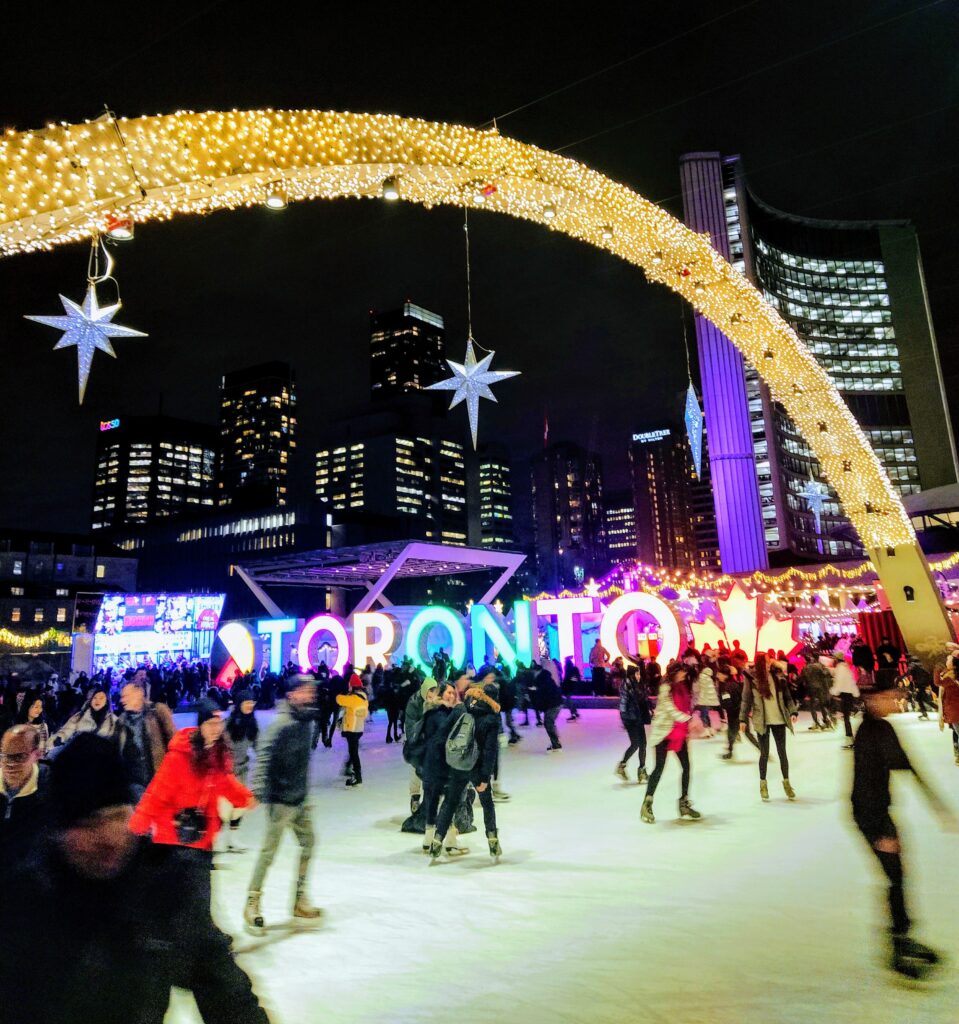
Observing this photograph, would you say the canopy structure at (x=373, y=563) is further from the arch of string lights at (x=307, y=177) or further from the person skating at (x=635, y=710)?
the arch of string lights at (x=307, y=177)

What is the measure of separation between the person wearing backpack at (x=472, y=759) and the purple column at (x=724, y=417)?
43.2 meters

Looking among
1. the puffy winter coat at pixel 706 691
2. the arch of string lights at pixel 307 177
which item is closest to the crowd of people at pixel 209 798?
the puffy winter coat at pixel 706 691

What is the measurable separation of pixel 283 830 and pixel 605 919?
7.71ft

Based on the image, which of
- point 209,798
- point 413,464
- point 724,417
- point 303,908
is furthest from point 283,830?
point 413,464

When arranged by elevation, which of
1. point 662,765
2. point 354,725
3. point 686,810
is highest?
point 354,725

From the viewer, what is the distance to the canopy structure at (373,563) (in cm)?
2948

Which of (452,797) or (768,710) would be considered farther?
(768,710)

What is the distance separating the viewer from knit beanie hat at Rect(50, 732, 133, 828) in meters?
2.26

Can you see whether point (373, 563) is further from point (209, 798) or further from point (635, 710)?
point (209, 798)

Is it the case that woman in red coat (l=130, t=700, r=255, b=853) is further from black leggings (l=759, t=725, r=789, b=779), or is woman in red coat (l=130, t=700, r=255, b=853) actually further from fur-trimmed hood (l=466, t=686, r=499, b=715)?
black leggings (l=759, t=725, r=789, b=779)

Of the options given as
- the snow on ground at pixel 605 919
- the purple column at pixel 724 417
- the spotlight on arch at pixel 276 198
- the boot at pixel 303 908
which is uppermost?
the purple column at pixel 724 417

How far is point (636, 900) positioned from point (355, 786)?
5771 millimetres

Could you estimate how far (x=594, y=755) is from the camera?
1245cm

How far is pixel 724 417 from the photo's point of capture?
163 ft
